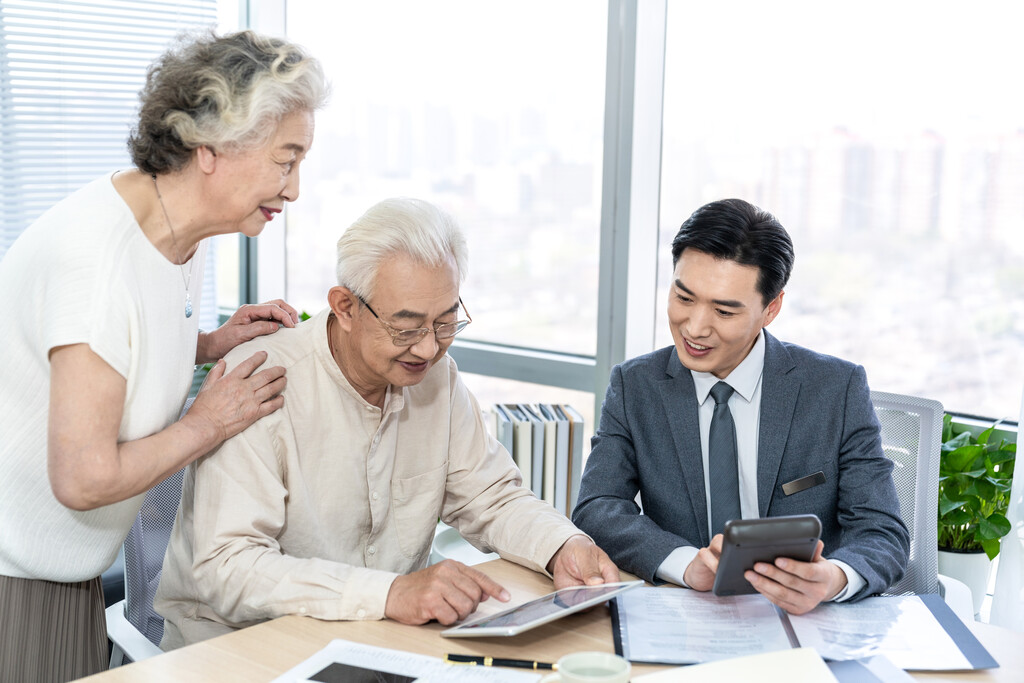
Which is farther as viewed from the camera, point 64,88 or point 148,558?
point 64,88

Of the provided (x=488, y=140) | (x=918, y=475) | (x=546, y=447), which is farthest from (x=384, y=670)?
(x=488, y=140)

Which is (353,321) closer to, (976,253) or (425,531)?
(425,531)

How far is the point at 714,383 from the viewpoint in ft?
6.84

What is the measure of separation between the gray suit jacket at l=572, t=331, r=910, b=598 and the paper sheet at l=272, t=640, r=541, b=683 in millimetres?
539

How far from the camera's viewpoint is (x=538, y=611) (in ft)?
4.94

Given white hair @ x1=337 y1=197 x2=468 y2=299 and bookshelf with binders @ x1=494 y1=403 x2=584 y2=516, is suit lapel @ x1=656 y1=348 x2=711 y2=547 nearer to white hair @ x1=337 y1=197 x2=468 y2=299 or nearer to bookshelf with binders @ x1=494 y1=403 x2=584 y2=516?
white hair @ x1=337 y1=197 x2=468 y2=299

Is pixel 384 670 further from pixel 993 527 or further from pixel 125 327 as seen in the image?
pixel 993 527

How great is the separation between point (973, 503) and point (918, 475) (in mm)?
525

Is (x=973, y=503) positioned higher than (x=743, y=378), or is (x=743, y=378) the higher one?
A: (x=743, y=378)

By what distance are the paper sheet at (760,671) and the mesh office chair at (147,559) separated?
1.22 m

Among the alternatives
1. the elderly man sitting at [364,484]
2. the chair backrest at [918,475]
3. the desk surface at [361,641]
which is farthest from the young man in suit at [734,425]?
the desk surface at [361,641]

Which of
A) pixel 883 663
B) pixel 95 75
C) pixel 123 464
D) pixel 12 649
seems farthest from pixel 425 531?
pixel 95 75

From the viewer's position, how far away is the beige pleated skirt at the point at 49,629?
1675 mm

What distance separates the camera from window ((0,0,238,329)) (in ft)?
11.3
